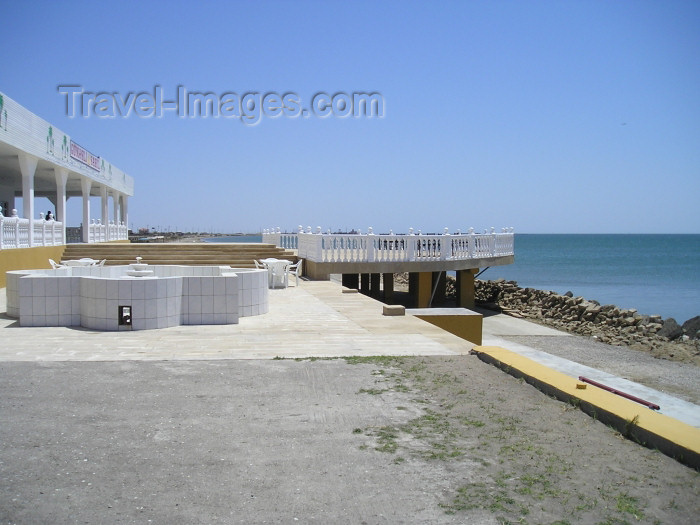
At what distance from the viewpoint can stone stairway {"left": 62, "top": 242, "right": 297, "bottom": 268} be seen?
22.6 m

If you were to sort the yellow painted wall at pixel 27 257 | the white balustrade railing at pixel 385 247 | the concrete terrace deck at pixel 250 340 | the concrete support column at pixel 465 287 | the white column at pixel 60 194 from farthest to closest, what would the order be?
1. the white column at pixel 60 194
2. the concrete support column at pixel 465 287
3. the white balustrade railing at pixel 385 247
4. the yellow painted wall at pixel 27 257
5. the concrete terrace deck at pixel 250 340

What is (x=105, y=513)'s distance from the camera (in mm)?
3693

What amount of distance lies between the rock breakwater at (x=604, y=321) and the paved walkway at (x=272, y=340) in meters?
9.83

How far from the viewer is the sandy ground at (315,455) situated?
150 inches

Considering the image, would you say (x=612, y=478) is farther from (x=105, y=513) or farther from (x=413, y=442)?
(x=105, y=513)

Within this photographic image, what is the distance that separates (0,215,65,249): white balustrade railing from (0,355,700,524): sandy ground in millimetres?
12641

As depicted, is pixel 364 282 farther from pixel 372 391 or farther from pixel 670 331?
pixel 372 391

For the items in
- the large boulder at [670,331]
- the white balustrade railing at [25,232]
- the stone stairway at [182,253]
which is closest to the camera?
the white balustrade railing at [25,232]

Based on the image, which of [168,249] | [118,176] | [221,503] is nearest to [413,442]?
[221,503]

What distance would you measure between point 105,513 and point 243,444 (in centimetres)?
134

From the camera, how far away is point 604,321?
84.2 feet

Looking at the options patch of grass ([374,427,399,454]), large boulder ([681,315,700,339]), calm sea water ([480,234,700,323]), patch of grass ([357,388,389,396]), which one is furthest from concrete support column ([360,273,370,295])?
patch of grass ([374,427,399,454])

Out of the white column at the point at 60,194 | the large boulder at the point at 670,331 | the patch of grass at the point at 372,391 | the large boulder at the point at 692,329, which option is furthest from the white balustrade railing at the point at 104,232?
the patch of grass at the point at 372,391

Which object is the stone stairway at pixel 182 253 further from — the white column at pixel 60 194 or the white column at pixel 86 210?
the white column at pixel 86 210
